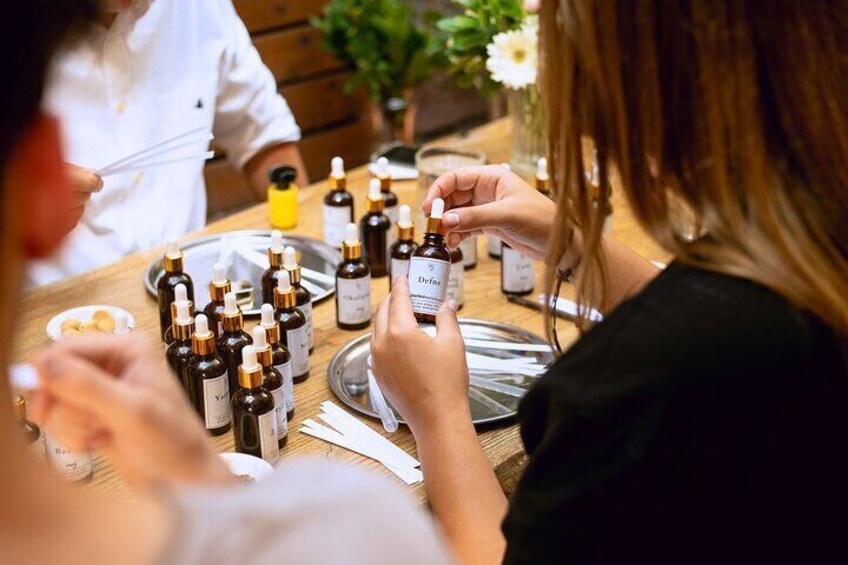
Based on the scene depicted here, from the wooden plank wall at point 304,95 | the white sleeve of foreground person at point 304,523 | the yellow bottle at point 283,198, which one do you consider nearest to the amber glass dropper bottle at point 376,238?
the yellow bottle at point 283,198

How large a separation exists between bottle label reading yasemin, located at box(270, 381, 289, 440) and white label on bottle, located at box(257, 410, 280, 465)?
2 cm

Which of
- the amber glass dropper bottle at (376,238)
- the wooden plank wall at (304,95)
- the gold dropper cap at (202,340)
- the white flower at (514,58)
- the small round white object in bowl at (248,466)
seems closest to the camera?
the small round white object in bowl at (248,466)

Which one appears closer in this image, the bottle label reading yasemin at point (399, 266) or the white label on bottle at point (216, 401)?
the white label on bottle at point (216, 401)

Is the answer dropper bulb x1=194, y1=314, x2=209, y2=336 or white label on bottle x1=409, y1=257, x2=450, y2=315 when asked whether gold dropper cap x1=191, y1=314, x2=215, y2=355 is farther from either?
white label on bottle x1=409, y1=257, x2=450, y2=315

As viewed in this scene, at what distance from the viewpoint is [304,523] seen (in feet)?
2.01

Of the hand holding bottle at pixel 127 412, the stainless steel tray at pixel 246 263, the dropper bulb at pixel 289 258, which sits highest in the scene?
the hand holding bottle at pixel 127 412

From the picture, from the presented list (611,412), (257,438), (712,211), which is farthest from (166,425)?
(257,438)

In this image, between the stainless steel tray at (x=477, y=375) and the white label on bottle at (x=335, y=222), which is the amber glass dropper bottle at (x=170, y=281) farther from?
the white label on bottle at (x=335, y=222)

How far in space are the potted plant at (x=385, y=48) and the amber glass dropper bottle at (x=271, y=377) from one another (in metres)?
2.50

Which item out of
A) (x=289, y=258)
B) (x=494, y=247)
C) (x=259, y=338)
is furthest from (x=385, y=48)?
(x=259, y=338)

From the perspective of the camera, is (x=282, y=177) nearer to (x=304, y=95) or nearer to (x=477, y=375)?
(x=477, y=375)

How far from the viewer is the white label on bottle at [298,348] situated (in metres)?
1.57

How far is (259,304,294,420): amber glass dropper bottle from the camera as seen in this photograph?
4.77 ft

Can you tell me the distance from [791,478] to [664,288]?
0.19 m
